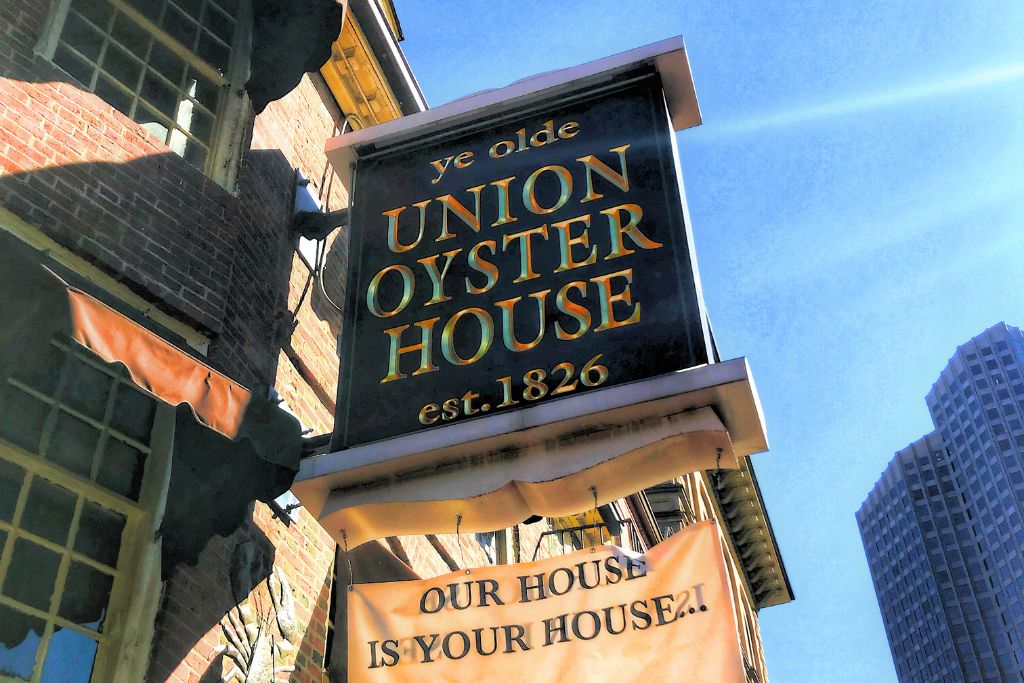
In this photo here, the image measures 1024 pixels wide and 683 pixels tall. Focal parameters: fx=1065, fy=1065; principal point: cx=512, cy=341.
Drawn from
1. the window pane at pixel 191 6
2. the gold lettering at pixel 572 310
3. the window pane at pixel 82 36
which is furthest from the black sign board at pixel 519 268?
the window pane at pixel 191 6

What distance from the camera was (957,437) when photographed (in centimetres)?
15550

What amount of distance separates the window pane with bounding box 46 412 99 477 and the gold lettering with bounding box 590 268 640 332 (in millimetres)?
2995

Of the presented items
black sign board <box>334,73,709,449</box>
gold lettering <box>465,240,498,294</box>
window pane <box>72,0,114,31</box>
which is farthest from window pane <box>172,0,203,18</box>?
gold lettering <box>465,240,498,294</box>

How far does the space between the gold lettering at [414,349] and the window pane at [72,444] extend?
173cm

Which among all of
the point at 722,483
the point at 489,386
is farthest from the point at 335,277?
the point at 722,483

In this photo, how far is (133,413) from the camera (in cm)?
648

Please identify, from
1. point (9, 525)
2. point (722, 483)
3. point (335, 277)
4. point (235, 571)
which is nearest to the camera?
point (9, 525)

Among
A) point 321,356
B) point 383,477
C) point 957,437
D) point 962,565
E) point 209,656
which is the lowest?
point 209,656

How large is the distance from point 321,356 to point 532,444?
3.01 meters

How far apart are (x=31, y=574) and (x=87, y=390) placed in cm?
123

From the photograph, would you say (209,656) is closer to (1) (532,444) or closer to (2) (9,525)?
(2) (9,525)

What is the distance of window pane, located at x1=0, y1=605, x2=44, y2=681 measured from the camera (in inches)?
201

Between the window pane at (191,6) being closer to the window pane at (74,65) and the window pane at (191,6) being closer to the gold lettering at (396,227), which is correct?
the window pane at (74,65)

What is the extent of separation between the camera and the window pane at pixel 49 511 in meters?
5.56
